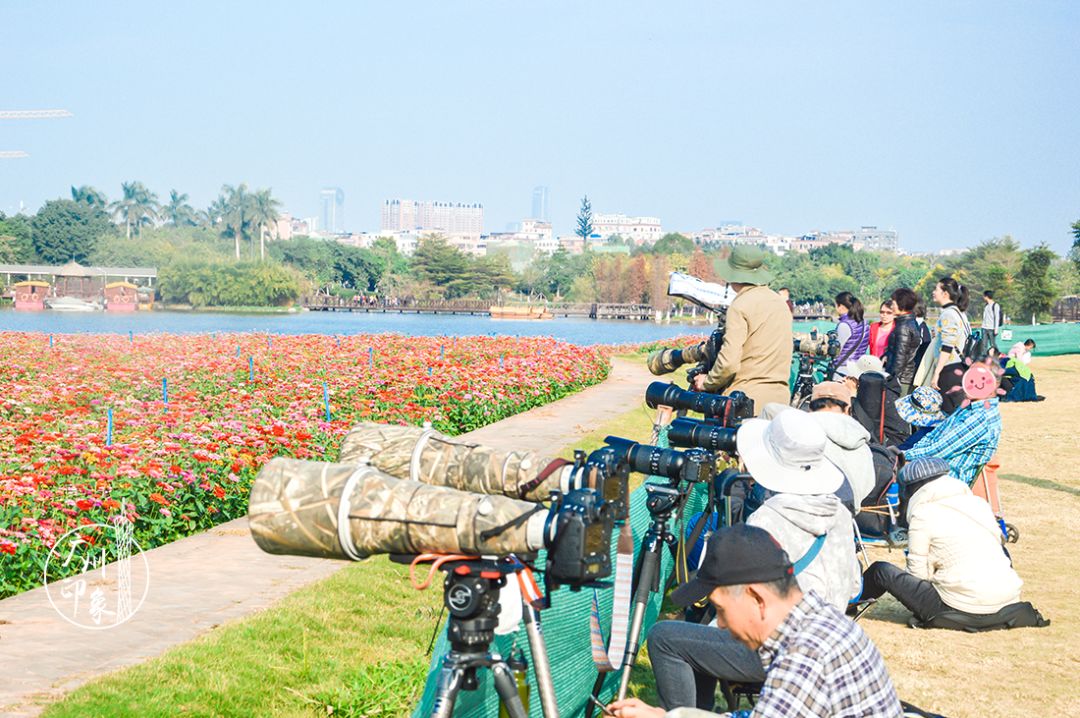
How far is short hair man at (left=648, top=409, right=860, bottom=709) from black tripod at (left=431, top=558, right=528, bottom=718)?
144 centimetres

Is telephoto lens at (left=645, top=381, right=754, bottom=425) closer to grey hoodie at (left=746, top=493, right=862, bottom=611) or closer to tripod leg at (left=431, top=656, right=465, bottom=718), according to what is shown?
grey hoodie at (left=746, top=493, right=862, bottom=611)

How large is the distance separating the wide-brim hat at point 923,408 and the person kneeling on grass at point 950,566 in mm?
3333

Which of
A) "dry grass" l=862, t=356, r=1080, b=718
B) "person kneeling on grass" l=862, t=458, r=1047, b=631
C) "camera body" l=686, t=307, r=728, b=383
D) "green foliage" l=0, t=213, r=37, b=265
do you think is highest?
"green foliage" l=0, t=213, r=37, b=265

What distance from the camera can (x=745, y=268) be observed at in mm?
6715

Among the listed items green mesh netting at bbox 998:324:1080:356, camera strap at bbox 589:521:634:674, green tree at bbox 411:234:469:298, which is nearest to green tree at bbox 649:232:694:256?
green tree at bbox 411:234:469:298

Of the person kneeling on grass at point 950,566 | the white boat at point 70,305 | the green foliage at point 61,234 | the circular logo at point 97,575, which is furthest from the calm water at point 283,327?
the green foliage at point 61,234

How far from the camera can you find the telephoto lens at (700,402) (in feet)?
17.8

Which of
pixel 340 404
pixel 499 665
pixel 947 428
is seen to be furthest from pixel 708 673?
pixel 340 404

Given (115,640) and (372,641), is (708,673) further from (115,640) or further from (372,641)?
(115,640)

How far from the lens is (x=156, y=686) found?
4.79m

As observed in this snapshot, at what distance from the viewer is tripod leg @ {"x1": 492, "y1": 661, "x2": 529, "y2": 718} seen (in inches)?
116

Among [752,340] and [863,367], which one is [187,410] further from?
[752,340]

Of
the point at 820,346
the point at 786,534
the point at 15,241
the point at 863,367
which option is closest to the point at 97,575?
the point at 786,534

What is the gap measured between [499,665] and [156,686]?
2.39 metres
